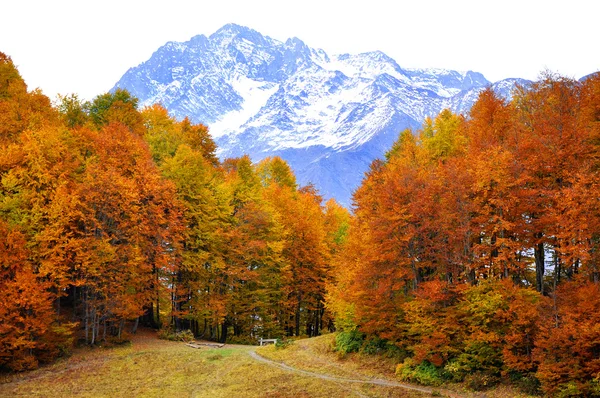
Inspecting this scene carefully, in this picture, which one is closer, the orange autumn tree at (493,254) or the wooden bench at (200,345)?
the orange autumn tree at (493,254)

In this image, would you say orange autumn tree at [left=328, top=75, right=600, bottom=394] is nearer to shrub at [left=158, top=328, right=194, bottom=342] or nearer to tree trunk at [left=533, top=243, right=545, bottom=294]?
tree trunk at [left=533, top=243, right=545, bottom=294]

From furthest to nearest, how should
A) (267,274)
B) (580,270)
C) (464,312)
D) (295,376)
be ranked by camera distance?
(267,274)
(295,376)
(464,312)
(580,270)

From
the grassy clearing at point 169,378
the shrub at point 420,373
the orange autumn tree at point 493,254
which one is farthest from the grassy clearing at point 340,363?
the grassy clearing at point 169,378

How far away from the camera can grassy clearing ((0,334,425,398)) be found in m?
28.0

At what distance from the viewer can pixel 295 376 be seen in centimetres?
3066

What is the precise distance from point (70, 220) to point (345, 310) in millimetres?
21705

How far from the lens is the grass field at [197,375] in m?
28.1

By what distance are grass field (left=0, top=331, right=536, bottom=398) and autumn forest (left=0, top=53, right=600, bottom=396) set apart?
1908mm

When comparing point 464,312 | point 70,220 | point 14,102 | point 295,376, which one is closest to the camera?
point 464,312

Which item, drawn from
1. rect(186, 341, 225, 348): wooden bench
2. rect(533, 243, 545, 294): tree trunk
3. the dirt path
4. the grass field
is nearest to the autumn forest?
rect(533, 243, 545, 294): tree trunk

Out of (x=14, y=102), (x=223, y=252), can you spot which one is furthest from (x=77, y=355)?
(x=14, y=102)

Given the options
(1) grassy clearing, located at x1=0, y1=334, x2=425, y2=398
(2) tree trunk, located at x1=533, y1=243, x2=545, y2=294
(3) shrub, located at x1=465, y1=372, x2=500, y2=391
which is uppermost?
(2) tree trunk, located at x1=533, y1=243, x2=545, y2=294

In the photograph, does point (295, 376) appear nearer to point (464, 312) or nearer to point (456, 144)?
point (464, 312)

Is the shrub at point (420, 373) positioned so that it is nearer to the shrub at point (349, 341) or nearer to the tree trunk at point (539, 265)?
the shrub at point (349, 341)
